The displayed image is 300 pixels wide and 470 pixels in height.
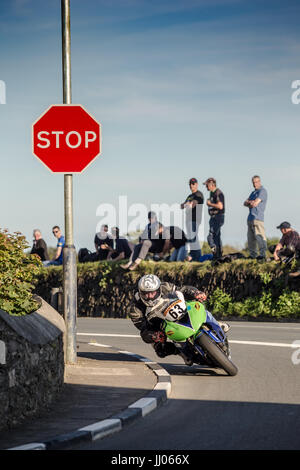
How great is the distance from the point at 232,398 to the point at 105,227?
14.6 metres

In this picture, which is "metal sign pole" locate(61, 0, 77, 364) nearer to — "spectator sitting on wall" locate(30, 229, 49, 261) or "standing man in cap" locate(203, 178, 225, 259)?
"standing man in cap" locate(203, 178, 225, 259)

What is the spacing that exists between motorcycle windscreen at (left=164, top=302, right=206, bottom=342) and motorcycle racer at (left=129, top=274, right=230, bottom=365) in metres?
0.22

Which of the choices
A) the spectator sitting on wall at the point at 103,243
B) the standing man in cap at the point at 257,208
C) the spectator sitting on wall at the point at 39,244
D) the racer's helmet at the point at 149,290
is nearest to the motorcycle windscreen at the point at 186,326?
the racer's helmet at the point at 149,290

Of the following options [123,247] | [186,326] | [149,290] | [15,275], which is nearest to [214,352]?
[186,326]

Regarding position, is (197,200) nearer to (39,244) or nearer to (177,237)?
(177,237)

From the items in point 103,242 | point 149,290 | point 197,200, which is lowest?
point 149,290

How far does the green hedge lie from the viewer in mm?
19141

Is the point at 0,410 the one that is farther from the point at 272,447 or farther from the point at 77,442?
the point at 272,447

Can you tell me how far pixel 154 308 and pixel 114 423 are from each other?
12.5ft

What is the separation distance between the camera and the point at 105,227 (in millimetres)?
23531

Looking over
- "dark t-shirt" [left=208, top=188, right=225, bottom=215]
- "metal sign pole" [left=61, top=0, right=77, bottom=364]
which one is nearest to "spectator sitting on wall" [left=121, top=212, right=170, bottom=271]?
"dark t-shirt" [left=208, top=188, right=225, bottom=215]

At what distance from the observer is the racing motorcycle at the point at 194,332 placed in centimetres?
1077

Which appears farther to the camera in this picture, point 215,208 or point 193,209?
point 193,209

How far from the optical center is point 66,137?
1108cm
